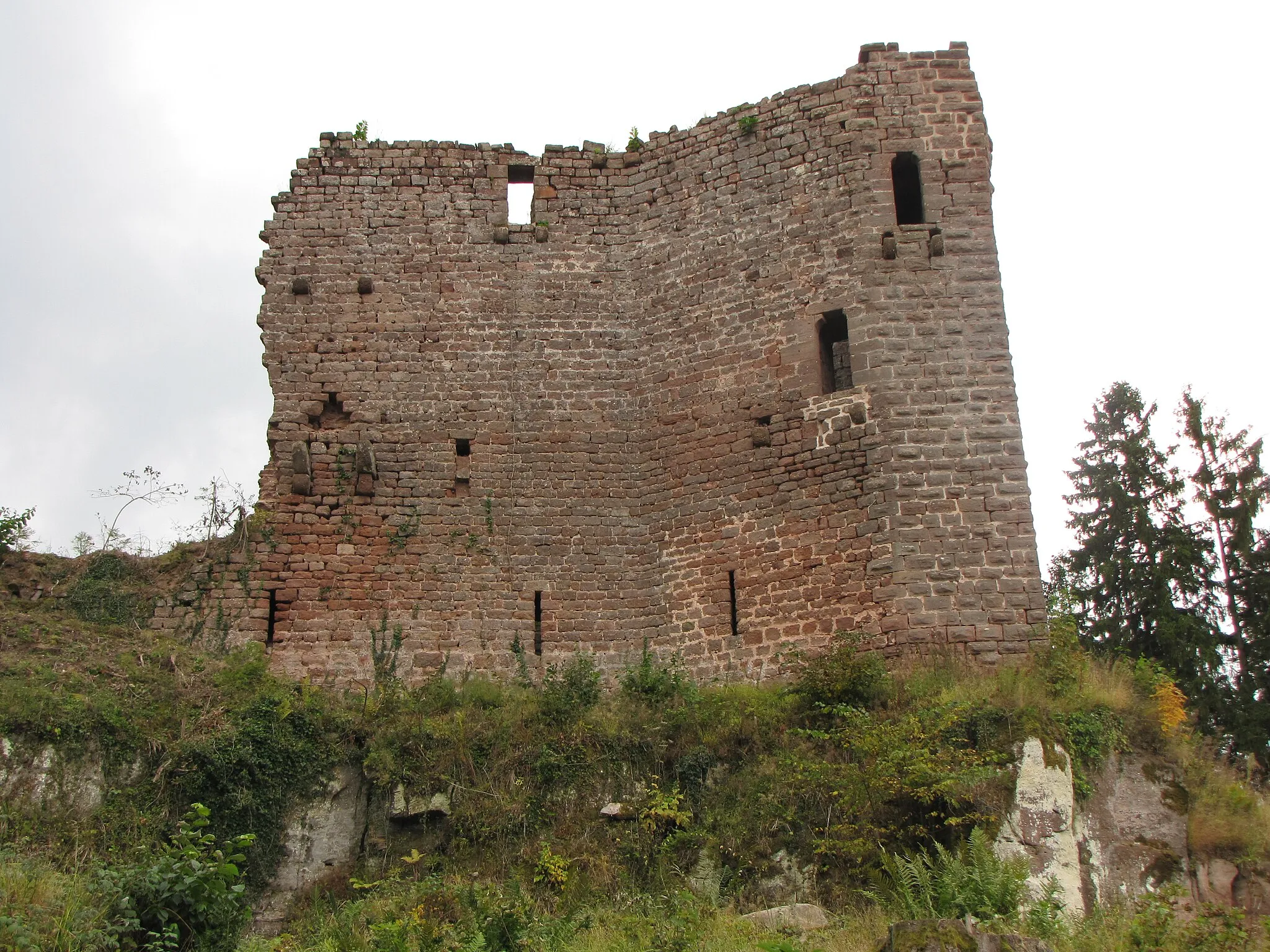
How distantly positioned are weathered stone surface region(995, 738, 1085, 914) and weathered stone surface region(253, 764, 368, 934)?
569 centimetres

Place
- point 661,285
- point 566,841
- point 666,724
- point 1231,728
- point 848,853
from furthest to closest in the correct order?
point 1231,728 → point 661,285 → point 666,724 → point 566,841 → point 848,853

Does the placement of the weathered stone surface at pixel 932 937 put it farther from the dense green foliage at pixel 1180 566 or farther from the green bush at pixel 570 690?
the dense green foliage at pixel 1180 566

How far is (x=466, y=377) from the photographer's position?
16.3 m

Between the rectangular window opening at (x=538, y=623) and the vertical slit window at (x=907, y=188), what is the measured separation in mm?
6084

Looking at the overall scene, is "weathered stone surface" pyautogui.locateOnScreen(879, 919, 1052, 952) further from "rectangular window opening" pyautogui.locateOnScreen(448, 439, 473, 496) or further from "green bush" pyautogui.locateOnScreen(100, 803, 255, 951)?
"rectangular window opening" pyautogui.locateOnScreen(448, 439, 473, 496)

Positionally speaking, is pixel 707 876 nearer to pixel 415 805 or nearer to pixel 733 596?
pixel 415 805

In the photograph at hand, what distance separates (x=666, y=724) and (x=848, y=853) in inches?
97.4

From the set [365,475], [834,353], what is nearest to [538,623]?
[365,475]

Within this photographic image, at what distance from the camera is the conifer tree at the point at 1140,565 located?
62.2 ft

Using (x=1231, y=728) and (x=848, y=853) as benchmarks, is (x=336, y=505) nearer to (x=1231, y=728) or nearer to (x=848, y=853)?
(x=848, y=853)

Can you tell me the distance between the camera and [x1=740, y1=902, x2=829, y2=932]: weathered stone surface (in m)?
10.2

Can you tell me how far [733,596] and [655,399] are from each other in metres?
2.73

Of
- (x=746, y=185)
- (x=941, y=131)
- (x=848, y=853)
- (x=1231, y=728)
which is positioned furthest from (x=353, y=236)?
(x=1231, y=728)

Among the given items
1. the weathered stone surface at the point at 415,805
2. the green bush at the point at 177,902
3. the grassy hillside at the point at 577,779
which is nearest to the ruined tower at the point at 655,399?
the grassy hillside at the point at 577,779
